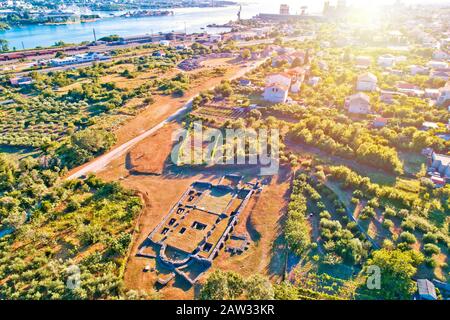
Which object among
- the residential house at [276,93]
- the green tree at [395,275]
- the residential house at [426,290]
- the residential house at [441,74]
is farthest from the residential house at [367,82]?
the residential house at [426,290]

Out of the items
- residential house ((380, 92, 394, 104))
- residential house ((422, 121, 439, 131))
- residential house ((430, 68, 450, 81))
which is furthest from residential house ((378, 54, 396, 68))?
residential house ((422, 121, 439, 131))

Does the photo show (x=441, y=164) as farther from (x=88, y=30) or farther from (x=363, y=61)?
(x=88, y=30)

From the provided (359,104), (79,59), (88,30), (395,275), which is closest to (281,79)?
(359,104)

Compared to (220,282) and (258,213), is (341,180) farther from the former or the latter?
(220,282)
